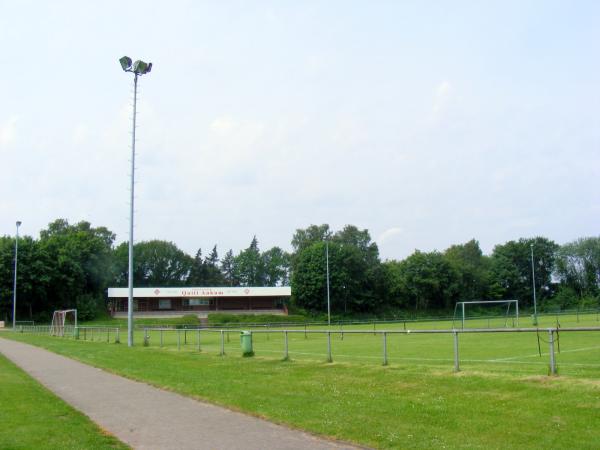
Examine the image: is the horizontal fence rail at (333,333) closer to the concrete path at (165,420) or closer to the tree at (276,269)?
the concrete path at (165,420)

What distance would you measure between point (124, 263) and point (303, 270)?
3409 centimetres

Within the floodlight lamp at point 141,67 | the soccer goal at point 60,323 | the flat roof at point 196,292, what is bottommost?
the soccer goal at point 60,323

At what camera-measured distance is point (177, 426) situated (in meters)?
10.2

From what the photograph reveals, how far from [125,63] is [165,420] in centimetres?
2765

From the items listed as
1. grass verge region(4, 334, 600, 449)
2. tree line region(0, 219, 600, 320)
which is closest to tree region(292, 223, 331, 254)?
tree line region(0, 219, 600, 320)

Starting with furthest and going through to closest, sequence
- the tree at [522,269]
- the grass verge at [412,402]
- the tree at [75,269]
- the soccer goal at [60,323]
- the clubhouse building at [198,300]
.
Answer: the tree at [522,269] → the clubhouse building at [198,300] → the tree at [75,269] → the soccer goal at [60,323] → the grass verge at [412,402]

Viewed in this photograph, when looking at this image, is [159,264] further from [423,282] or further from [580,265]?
[580,265]

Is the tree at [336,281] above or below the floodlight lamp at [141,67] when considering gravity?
below

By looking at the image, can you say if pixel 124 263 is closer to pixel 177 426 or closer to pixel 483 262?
pixel 483 262

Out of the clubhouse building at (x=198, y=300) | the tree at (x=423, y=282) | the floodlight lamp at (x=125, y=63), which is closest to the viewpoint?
the floodlight lamp at (x=125, y=63)

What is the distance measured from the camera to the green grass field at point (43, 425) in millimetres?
8719

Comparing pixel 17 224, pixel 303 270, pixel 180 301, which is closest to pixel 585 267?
pixel 303 270

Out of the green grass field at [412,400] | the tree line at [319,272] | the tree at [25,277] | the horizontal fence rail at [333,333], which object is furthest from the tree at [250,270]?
the green grass field at [412,400]

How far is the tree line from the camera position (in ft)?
305
